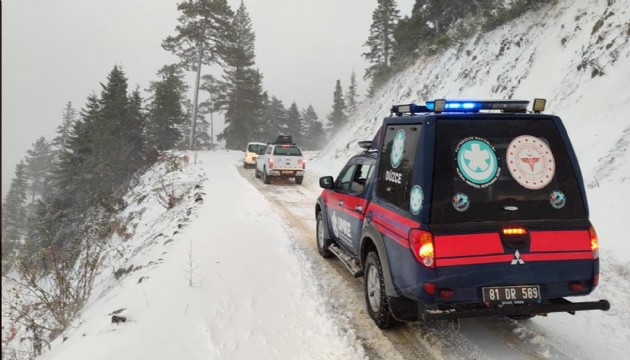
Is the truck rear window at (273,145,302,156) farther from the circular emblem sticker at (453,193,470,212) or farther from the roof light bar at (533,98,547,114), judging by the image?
the circular emblem sticker at (453,193,470,212)

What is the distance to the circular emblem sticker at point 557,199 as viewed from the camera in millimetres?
3727

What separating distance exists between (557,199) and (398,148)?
1.60m

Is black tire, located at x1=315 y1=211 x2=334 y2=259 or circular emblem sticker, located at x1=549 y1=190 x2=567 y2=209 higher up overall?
circular emblem sticker, located at x1=549 y1=190 x2=567 y2=209

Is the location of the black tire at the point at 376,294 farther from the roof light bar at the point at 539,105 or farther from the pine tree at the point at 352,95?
the pine tree at the point at 352,95

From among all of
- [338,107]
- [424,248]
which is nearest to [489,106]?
[424,248]

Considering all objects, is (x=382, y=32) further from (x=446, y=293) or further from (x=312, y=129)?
(x=446, y=293)

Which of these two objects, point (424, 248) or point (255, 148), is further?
point (255, 148)

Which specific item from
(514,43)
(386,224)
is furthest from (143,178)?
(386,224)

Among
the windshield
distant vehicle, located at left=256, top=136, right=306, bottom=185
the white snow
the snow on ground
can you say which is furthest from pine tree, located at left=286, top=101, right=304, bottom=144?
the snow on ground

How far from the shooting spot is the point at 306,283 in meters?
5.91

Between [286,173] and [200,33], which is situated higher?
[200,33]

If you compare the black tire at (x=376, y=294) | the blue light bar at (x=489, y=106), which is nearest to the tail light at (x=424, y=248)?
the black tire at (x=376, y=294)

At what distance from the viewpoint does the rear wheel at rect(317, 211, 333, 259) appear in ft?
23.0

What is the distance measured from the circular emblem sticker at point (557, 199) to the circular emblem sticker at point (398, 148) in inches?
57.9
